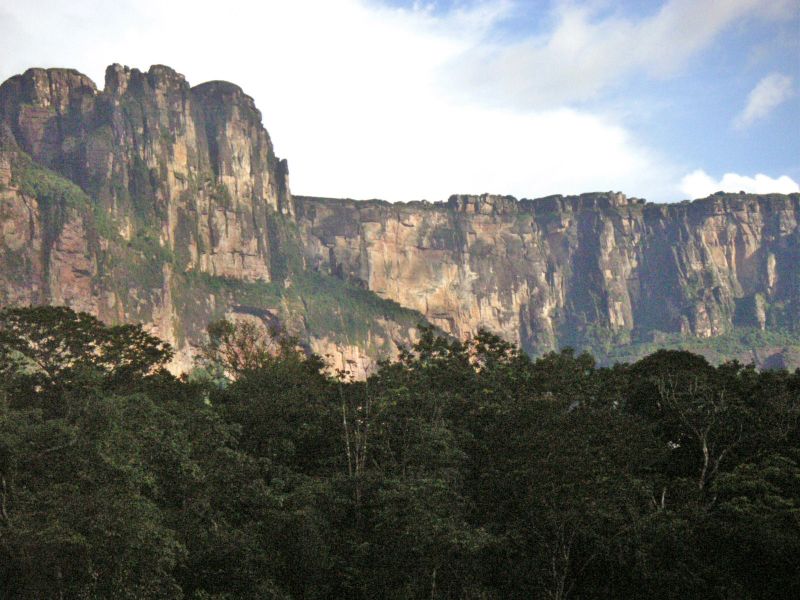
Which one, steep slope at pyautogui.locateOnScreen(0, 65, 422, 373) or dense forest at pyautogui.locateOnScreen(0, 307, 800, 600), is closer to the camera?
dense forest at pyautogui.locateOnScreen(0, 307, 800, 600)

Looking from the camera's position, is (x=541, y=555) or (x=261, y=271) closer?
(x=541, y=555)

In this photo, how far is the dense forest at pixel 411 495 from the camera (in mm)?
32250

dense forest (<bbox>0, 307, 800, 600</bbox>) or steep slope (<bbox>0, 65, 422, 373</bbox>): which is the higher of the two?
steep slope (<bbox>0, 65, 422, 373</bbox>)

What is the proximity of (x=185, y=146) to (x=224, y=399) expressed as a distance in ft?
439

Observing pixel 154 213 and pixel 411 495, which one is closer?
pixel 411 495

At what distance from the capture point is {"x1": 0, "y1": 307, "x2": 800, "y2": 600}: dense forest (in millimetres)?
32250

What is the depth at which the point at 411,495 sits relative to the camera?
1404 inches

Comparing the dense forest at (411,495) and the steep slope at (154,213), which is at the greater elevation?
the steep slope at (154,213)

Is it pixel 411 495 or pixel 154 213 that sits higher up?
pixel 154 213

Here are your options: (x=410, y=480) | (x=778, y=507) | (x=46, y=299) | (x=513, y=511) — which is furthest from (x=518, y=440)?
(x=46, y=299)

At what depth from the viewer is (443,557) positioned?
35250mm

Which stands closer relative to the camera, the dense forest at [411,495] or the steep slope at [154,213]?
the dense forest at [411,495]

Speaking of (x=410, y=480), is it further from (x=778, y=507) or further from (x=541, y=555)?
(x=778, y=507)

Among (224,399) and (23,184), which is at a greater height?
(23,184)
